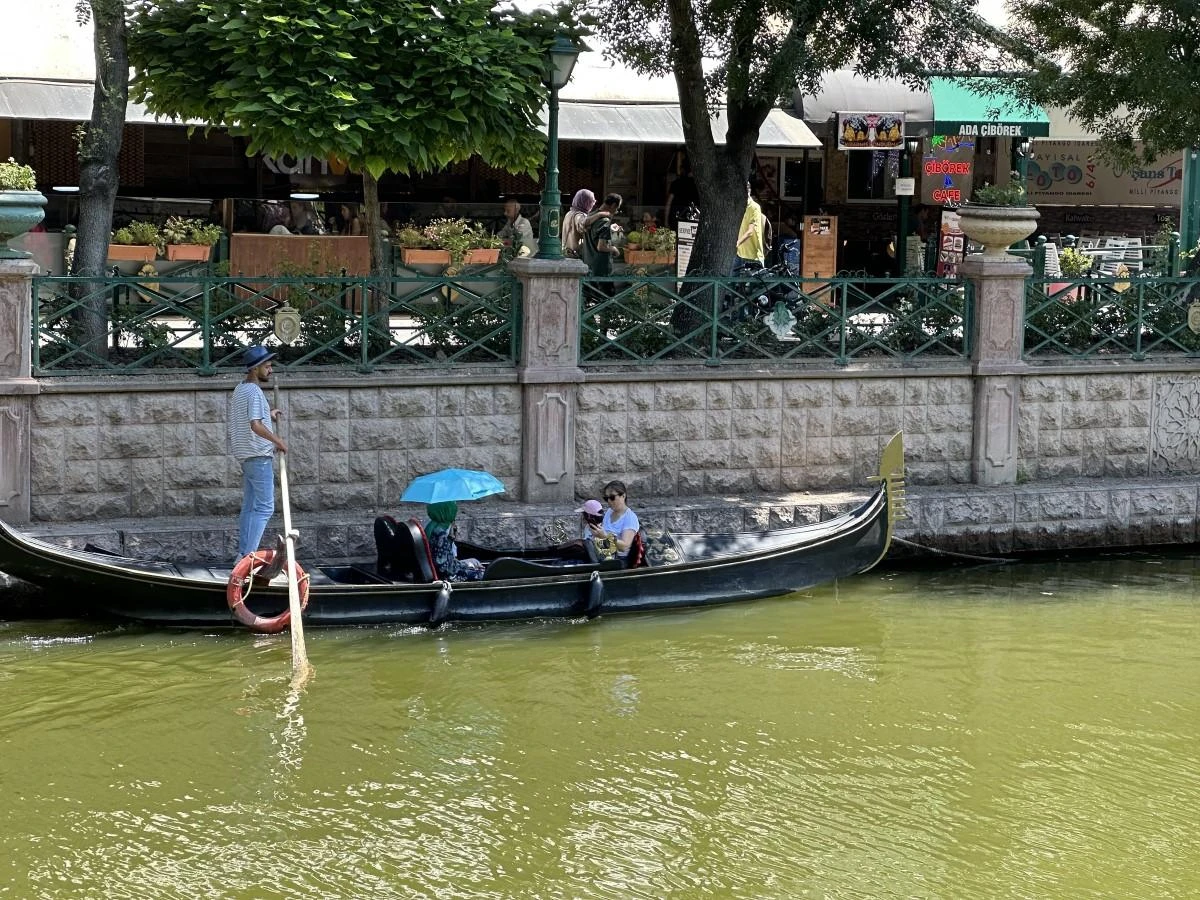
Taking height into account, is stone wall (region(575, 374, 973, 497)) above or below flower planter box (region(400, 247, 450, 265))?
below

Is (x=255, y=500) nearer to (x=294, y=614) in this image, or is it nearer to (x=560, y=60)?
(x=294, y=614)

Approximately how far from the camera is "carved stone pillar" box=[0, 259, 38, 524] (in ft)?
41.2

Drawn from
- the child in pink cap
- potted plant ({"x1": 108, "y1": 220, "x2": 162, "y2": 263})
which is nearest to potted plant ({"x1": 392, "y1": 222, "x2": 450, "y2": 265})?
potted plant ({"x1": 108, "y1": 220, "x2": 162, "y2": 263})

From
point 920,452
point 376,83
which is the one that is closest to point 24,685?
point 376,83

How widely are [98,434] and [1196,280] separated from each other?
9921mm

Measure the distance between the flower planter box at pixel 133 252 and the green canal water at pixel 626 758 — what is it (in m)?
6.28

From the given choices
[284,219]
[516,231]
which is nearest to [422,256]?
[516,231]

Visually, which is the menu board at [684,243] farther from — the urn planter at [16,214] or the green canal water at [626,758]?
the urn planter at [16,214]

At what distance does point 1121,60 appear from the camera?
16.3 meters

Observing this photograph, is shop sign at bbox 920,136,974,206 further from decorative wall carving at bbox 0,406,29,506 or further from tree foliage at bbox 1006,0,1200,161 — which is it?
decorative wall carving at bbox 0,406,29,506

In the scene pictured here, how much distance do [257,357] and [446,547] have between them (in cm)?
192

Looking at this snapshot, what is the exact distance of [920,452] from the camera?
1534 centimetres

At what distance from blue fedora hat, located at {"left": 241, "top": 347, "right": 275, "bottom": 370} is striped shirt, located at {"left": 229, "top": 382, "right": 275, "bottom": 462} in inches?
5.9

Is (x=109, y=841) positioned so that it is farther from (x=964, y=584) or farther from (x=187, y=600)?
(x=964, y=584)
